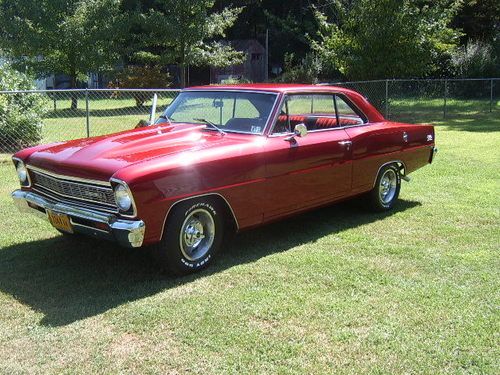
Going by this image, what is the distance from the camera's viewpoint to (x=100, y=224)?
4223 millimetres

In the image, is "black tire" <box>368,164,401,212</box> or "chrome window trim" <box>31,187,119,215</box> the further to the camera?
"black tire" <box>368,164,401,212</box>

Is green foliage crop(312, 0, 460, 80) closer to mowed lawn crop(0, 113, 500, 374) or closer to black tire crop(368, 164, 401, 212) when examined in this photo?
black tire crop(368, 164, 401, 212)

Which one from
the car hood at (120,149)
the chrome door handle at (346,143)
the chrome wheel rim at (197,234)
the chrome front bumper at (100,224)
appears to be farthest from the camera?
the chrome door handle at (346,143)

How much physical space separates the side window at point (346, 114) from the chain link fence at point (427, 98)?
32.6ft

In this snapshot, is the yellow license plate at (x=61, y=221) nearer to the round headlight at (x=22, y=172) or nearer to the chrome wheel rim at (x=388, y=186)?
the round headlight at (x=22, y=172)

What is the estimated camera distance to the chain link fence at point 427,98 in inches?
696

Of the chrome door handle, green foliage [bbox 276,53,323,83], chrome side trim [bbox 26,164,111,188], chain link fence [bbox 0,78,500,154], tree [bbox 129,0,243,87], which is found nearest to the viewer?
chrome side trim [bbox 26,164,111,188]

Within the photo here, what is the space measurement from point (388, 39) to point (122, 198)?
15663 mm

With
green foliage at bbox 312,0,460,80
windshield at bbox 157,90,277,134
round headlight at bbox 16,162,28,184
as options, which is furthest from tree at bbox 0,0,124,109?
round headlight at bbox 16,162,28,184

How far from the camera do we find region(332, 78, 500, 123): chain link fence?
1769 cm

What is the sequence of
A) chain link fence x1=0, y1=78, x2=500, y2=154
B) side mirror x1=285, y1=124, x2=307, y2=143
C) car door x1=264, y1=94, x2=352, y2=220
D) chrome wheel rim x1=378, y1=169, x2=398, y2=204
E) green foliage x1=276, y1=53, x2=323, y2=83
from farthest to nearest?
1. green foliage x1=276, y1=53, x2=323, y2=83
2. chain link fence x1=0, y1=78, x2=500, y2=154
3. chrome wheel rim x1=378, y1=169, x2=398, y2=204
4. side mirror x1=285, y1=124, x2=307, y2=143
5. car door x1=264, y1=94, x2=352, y2=220

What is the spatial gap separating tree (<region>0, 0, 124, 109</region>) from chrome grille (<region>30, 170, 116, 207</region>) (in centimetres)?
1997

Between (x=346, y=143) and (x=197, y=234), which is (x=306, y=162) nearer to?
(x=346, y=143)

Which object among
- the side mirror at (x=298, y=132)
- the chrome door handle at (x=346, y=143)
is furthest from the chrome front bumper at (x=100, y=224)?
the chrome door handle at (x=346, y=143)
